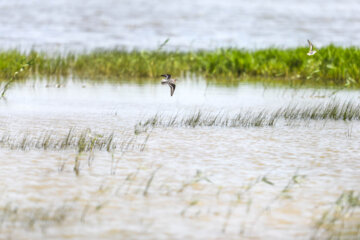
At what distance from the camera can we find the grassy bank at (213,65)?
69.1ft

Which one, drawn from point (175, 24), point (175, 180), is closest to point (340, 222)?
point (175, 180)

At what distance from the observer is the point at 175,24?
146 ft

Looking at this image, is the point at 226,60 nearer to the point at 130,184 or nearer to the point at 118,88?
the point at 118,88

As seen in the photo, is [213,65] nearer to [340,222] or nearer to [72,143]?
[72,143]

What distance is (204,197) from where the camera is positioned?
6738mm

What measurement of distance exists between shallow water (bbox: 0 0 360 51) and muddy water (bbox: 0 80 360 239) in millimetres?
17625

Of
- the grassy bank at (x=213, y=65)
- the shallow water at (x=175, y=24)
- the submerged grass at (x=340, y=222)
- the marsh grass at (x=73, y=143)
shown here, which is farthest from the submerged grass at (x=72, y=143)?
the shallow water at (x=175, y=24)

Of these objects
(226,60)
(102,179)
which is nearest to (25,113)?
(102,179)

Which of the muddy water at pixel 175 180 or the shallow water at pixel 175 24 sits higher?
the shallow water at pixel 175 24

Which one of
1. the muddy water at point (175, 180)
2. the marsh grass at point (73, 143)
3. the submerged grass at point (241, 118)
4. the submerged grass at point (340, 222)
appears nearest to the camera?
the submerged grass at point (340, 222)

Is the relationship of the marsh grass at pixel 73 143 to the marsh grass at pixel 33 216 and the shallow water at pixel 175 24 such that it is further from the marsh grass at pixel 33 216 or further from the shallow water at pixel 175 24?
the shallow water at pixel 175 24

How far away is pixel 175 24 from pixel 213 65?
22015 mm

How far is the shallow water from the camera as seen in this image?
35062mm

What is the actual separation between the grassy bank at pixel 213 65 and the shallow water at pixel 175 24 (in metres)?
5.71
